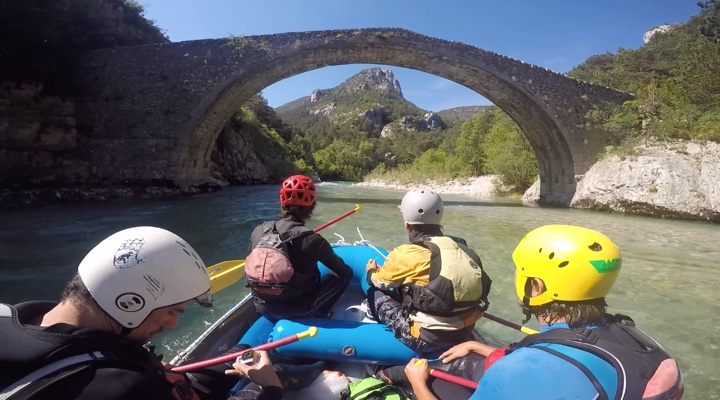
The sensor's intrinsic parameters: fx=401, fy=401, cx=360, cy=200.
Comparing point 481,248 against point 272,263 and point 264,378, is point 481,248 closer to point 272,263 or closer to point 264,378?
point 272,263

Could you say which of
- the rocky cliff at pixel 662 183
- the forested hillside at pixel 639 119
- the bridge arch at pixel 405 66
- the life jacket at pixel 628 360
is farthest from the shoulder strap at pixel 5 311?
the forested hillside at pixel 639 119

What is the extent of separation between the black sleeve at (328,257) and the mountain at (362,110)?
2549 inches

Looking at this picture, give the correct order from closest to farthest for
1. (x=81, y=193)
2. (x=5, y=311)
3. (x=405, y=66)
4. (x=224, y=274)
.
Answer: (x=5, y=311), (x=224, y=274), (x=81, y=193), (x=405, y=66)

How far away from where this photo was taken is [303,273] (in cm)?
265

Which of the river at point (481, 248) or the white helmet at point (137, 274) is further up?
the white helmet at point (137, 274)

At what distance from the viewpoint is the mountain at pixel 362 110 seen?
279ft

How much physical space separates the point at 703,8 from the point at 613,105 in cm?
3891

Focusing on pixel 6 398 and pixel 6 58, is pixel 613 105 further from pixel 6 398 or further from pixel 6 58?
pixel 6 58

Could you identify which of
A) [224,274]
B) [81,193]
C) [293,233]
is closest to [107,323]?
[293,233]

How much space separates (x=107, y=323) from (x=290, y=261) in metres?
1.37

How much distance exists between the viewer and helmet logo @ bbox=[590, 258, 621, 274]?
1.37 m

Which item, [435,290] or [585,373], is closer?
[585,373]

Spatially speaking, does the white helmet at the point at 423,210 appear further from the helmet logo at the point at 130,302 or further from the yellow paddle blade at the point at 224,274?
the yellow paddle blade at the point at 224,274

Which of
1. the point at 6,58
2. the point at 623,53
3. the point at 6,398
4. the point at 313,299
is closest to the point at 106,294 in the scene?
the point at 6,398
